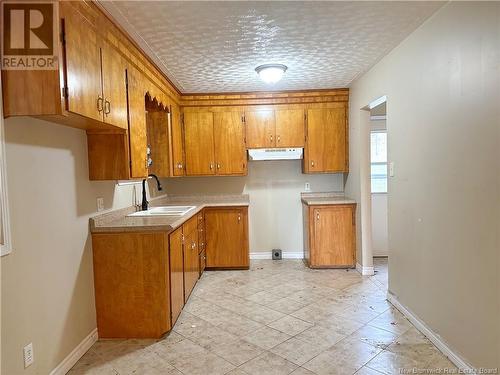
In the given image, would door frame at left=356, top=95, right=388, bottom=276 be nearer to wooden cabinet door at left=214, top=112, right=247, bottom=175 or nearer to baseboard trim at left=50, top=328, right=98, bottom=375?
wooden cabinet door at left=214, top=112, right=247, bottom=175

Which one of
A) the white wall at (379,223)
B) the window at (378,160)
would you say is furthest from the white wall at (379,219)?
the window at (378,160)

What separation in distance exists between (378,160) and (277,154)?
171 centimetres

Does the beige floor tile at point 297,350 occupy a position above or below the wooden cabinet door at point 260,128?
below

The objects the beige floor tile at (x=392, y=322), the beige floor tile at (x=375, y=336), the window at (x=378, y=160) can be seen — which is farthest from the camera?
the window at (x=378, y=160)

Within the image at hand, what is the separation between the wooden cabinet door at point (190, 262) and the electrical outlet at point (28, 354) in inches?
59.4

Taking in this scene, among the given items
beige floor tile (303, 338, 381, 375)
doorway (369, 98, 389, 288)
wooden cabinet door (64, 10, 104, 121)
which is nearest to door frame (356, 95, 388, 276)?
doorway (369, 98, 389, 288)

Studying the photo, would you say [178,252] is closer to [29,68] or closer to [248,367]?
[248,367]

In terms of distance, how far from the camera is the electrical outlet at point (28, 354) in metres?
1.82

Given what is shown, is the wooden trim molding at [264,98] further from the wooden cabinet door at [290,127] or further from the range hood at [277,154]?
the range hood at [277,154]

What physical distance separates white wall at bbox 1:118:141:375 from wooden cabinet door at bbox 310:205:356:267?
278 cm

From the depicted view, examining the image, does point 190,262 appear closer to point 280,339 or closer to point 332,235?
point 280,339

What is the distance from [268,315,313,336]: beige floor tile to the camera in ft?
8.97

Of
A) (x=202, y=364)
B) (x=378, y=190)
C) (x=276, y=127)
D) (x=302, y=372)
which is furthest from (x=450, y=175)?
(x=378, y=190)

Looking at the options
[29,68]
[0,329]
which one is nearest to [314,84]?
[29,68]
